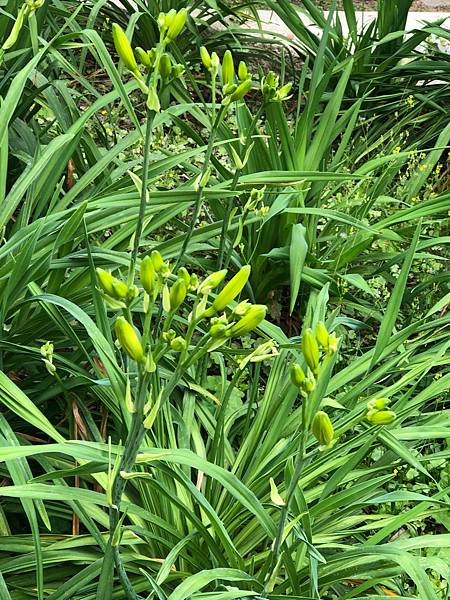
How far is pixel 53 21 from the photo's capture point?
7.80 ft

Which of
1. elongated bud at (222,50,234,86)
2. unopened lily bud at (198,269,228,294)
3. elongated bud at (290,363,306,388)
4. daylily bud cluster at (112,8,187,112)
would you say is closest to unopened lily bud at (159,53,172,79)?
daylily bud cluster at (112,8,187,112)

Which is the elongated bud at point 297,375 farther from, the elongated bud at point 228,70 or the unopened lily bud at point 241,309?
the elongated bud at point 228,70

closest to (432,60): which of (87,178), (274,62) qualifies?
(274,62)

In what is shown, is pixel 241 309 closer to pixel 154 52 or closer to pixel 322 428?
pixel 322 428

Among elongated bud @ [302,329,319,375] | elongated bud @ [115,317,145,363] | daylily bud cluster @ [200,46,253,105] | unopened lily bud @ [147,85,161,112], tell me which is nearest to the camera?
elongated bud @ [115,317,145,363]

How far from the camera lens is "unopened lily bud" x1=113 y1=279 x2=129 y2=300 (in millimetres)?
829

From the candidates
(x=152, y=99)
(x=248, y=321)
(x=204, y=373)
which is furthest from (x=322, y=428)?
(x=204, y=373)

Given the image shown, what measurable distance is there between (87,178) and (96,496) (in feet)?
2.85

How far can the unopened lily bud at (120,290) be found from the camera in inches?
32.6

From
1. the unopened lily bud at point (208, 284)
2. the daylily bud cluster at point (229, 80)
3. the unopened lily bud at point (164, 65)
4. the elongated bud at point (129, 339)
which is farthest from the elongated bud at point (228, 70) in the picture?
the elongated bud at point (129, 339)

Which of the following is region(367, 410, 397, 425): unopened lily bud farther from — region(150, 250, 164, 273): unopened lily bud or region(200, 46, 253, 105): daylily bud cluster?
region(200, 46, 253, 105): daylily bud cluster

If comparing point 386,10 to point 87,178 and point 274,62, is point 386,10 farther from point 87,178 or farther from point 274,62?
point 87,178

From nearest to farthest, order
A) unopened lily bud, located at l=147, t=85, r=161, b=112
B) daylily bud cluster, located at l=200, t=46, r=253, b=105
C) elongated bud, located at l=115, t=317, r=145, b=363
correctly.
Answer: elongated bud, located at l=115, t=317, r=145, b=363, unopened lily bud, located at l=147, t=85, r=161, b=112, daylily bud cluster, located at l=200, t=46, r=253, b=105

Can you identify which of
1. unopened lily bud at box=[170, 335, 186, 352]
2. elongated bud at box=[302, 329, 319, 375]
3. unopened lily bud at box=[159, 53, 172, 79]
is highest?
unopened lily bud at box=[159, 53, 172, 79]
